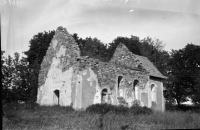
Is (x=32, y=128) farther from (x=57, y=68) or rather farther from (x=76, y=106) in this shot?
(x=57, y=68)

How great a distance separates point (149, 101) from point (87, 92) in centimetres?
784

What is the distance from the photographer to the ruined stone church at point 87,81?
17156mm

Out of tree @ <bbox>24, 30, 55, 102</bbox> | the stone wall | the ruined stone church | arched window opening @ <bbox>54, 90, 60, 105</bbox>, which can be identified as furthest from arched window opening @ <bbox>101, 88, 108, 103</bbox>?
tree @ <bbox>24, 30, 55, 102</bbox>

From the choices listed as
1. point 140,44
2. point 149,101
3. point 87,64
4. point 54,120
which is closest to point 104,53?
point 140,44

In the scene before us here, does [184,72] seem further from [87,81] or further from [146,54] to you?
[87,81]

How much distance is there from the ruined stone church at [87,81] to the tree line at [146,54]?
4.11m

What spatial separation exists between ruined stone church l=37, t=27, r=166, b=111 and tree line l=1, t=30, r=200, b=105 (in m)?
4.11

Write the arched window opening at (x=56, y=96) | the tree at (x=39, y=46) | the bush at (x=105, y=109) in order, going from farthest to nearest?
the tree at (x=39, y=46), the arched window opening at (x=56, y=96), the bush at (x=105, y=109)

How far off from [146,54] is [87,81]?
2644 cm

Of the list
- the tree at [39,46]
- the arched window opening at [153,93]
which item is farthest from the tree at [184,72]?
the tree at [39,46]

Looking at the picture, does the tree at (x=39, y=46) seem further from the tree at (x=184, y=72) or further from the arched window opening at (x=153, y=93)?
the tree at (x=184, y=72)

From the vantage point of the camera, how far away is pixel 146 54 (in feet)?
136

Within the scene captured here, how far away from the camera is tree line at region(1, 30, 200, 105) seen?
25.0m

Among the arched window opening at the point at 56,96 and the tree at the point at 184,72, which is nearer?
the arched window opening at the point at 56,96
